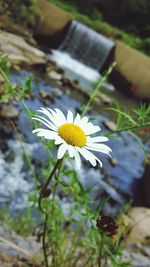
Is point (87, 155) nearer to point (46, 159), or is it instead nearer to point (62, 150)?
point (62, 150)

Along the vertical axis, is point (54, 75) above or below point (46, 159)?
above

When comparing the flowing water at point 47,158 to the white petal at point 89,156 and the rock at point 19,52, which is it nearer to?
the rock at point 19,52

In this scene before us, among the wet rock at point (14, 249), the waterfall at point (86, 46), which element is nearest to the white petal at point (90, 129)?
the wet rock at point (14, 249)

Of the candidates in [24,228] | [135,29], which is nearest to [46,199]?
[24,228]

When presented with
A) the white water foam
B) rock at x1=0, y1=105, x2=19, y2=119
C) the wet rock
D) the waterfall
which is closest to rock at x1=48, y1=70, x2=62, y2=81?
the white water foam

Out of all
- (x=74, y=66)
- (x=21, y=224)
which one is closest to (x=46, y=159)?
(x=21, y=224)

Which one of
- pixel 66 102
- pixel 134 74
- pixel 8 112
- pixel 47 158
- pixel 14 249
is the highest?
pixel 134 74

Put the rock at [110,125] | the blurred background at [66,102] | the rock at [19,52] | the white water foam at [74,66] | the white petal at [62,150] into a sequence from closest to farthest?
Result: the white petal at [62,150]
the blurred background at [66,102]
the rock at [110,125]
the rock at [19,52]
the white water foam at [74,66]

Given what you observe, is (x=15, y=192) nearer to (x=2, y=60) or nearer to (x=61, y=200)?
(x=61, y=200)
